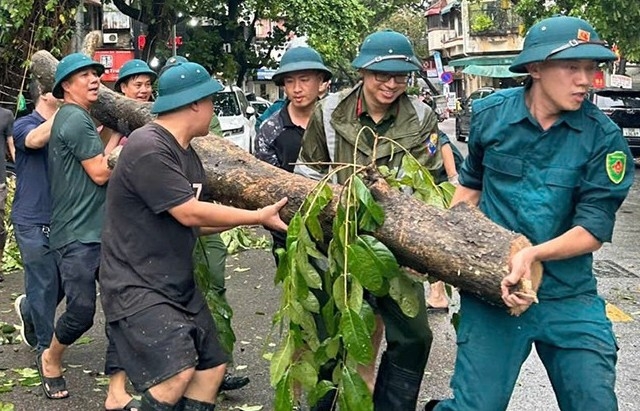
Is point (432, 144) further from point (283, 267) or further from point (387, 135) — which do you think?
point (283, 267)

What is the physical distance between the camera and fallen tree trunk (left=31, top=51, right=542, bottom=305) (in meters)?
3.27

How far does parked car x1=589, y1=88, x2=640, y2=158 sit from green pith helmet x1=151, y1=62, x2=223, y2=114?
1653 cm


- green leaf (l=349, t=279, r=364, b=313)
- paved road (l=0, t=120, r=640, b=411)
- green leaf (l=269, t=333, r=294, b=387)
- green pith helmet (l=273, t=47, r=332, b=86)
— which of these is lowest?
paved road (l=0, t=120, r=640, b=411)

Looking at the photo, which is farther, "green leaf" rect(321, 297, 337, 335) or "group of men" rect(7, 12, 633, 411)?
"green leaf" rect(321, 297, 337, 335)

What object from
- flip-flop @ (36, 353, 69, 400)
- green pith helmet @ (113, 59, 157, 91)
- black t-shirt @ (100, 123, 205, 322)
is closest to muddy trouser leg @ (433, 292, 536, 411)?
black t-shirt @ (100, 123, 205, 322)

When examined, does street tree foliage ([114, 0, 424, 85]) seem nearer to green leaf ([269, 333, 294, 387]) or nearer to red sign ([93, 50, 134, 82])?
red sign ([93, 50, 134, 82])

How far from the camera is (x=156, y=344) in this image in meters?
3.61

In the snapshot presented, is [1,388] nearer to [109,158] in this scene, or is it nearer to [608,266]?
[109,158]

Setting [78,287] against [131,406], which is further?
[78,287]

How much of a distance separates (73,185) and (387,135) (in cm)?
183

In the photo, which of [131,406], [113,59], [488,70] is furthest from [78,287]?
[488,70]

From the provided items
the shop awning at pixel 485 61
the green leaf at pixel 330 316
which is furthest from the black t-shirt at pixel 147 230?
the shop awning at pixel 485 61

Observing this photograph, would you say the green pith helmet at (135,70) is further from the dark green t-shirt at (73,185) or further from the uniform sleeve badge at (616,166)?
the uniform sleeve badge at (616,166)

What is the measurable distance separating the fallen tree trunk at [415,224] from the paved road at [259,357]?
2.25 ft
